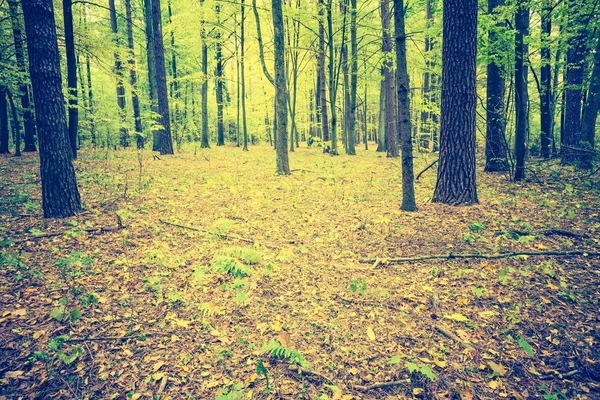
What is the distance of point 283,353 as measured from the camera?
3268 mm

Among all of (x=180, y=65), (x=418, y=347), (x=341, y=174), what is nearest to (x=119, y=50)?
(x=341, y=174)

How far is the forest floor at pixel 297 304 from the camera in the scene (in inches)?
118

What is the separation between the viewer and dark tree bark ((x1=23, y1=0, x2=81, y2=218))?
5734 mm

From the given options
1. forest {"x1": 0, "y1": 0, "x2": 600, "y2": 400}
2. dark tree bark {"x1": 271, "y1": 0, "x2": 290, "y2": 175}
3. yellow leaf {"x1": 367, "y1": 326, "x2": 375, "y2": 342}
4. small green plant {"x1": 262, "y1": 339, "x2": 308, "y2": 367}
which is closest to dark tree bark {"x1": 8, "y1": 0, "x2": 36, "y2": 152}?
forest {"x1": 0, "y1": 0, "x2": 600, "y2": 400}

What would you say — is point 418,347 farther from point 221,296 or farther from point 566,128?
point 566,128

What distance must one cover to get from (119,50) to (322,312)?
41.3 ft

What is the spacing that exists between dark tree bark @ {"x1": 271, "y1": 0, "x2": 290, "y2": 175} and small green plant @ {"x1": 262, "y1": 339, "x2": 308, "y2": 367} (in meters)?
8.59

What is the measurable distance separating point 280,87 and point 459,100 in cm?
635

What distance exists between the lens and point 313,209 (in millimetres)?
7645

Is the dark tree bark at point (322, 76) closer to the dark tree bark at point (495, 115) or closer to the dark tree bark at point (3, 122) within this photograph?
the dark tree bark at point (495, 115)

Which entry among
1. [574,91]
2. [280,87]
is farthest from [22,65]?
[574,91]

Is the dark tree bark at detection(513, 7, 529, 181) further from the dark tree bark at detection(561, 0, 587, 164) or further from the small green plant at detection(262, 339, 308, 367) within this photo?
the small green plant at detection(262, 339, 308, 367)

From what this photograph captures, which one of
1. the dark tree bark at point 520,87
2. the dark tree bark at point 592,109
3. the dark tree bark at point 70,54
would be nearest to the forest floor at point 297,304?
the dark tree bark at point 520,87

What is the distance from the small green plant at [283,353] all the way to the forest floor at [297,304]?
0.06 ft
